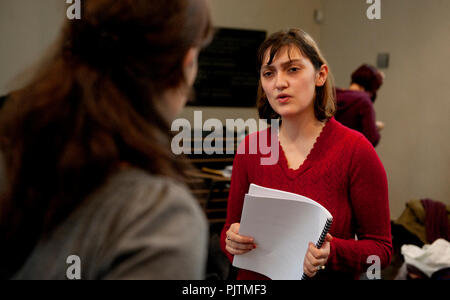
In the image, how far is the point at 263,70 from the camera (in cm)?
139

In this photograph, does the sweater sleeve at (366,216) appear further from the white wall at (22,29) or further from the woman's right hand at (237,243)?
the white wall at (22,29)

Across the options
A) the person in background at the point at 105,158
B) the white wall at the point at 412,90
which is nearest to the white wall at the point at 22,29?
the white wall at the point at 412,90

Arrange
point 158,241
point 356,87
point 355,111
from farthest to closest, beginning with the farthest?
point 356,87 < point 355,111 < point 158,241

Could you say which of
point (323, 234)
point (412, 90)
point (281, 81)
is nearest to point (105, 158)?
point (323, 234)

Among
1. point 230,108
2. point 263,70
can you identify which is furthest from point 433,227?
point 263,70

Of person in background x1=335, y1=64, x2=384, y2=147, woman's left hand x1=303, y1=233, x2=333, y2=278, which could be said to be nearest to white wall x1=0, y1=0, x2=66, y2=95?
person in background x1=335, y1=64, x2=384, y2=147

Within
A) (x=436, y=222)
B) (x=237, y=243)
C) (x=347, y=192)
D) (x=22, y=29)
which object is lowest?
(x=436, y=222)

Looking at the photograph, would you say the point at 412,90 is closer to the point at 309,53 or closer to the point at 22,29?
the point at 309,53

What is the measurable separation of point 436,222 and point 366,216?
2702 millimetres

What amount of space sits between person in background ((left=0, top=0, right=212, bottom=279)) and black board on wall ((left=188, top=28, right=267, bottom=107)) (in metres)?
4.35

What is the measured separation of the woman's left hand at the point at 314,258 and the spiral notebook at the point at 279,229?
2 centimetres

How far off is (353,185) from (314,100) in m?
0.30

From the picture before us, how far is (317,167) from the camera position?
1.31 m

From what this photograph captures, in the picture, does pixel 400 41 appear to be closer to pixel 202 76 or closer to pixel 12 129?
pixel 202 76
